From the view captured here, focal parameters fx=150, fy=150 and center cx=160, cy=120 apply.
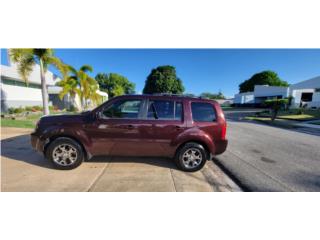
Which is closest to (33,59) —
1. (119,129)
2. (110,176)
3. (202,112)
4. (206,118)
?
(119,129)

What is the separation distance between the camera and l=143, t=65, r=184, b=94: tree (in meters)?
32.3

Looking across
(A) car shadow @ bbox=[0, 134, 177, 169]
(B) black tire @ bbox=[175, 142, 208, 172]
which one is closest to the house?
(B) black tire @ bbox=[175, 142, 208, 172]

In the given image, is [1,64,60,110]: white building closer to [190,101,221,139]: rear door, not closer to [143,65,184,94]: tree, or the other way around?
[190,101,221,139]: rear door

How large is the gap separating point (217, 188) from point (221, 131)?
1256 millimetres

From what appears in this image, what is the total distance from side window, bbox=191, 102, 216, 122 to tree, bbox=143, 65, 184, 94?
95.6 ft

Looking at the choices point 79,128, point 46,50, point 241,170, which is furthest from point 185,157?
point 46,50

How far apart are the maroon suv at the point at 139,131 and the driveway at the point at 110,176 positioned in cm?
29

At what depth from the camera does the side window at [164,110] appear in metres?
3.43

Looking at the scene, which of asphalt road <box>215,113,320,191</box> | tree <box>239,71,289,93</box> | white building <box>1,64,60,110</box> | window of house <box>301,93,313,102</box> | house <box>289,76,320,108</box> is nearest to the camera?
asphalt road <box>215,113,320,191</box>

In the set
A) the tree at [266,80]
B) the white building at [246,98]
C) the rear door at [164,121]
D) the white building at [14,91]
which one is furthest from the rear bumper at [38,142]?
the tree at [266,80]

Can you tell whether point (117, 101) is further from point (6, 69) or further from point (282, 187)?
point (6, 69)

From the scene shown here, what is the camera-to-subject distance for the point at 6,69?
1396 cm

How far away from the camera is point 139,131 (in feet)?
11.1

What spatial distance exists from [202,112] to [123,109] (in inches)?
73.1
